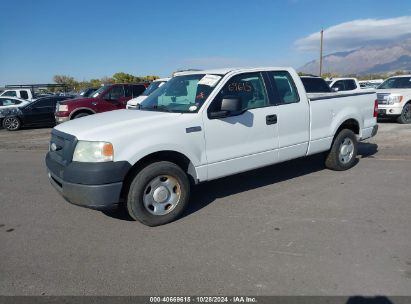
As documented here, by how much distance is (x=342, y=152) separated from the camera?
6.72m

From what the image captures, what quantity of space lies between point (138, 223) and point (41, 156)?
18.9ft

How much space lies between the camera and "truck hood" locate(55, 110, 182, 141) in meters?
4.22

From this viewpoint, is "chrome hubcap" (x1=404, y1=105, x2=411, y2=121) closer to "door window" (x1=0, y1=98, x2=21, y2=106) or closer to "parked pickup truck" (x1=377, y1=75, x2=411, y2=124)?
"parked pickup truck" (x1=377, y1=75, x2=411, y2=124)

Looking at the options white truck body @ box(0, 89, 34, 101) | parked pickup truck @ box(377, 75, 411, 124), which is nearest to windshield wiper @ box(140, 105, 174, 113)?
parked pickup truck @ box(377, 75, 411, 124)

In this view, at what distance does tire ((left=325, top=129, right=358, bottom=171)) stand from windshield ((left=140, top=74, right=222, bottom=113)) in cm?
272

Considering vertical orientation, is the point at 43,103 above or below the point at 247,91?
below

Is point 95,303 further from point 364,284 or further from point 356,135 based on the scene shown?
point 356,135

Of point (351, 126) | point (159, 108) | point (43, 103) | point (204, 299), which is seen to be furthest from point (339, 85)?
point (204, 299)

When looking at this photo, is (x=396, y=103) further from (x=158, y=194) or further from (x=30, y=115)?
(x=30, y=115)

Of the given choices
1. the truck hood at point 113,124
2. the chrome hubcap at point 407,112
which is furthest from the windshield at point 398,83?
the truck hood at point 113,124

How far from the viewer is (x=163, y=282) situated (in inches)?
128

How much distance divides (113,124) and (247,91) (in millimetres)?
1940

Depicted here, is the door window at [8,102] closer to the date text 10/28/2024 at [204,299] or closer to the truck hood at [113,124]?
the truck hood at [113,124]

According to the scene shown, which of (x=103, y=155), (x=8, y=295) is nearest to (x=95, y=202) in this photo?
(x=103, y=155)
